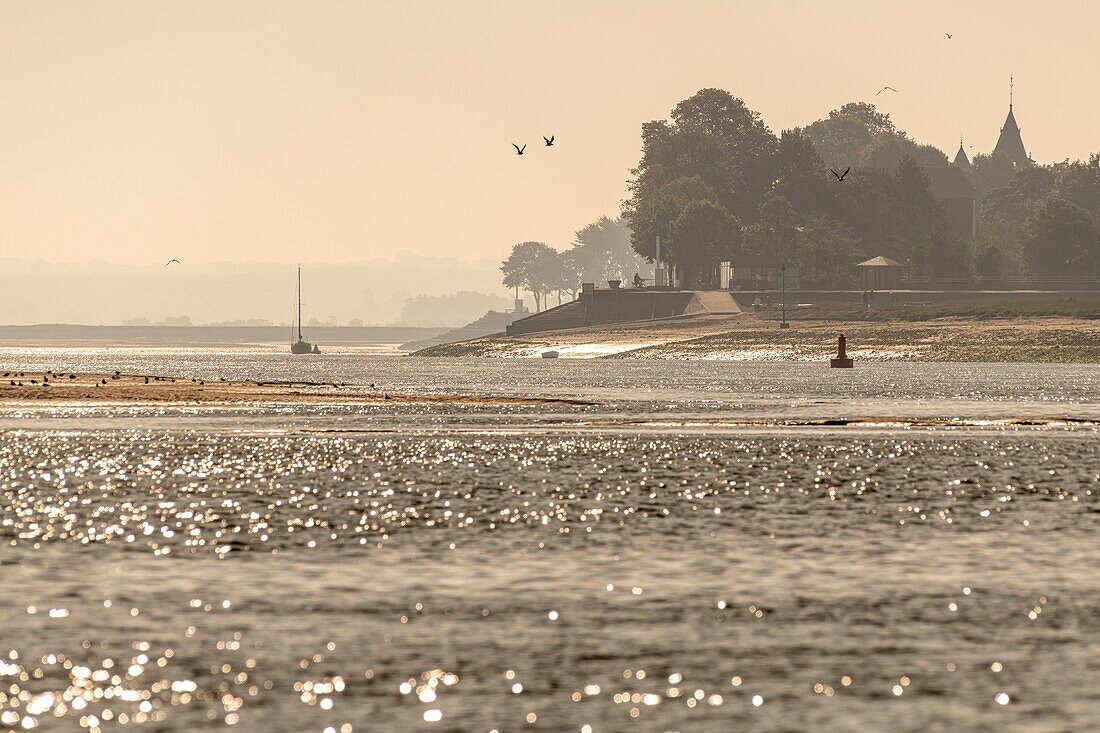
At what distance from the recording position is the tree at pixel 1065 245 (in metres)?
169

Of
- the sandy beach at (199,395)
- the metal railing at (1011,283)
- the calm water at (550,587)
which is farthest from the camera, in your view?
the metal railing at (1011,283)

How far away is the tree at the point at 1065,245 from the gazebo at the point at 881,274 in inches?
543

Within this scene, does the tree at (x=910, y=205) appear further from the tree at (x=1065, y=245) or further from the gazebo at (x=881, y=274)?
the tree at (x=1065, y=245)

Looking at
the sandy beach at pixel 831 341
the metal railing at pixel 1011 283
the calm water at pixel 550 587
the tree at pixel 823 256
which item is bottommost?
the sandy beach at pixel 831 341

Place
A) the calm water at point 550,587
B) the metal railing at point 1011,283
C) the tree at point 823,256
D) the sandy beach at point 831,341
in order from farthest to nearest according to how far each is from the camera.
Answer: the tree at point 823,256 < the metal railing at point 1011,283 < the sandy beach at point 831,341 < the calm water at point 550,587

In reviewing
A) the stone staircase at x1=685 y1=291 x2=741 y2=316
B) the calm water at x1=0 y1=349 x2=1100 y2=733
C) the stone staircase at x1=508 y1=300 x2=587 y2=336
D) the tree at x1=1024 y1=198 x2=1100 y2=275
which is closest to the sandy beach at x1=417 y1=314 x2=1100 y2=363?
A: the stone staircase at x1=685 y1=291 x2=741 y2=316

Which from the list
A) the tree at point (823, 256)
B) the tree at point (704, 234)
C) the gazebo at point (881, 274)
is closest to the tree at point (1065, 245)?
the gazebo at point (881, 274)

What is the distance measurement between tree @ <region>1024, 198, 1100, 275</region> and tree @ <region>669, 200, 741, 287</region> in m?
30.7

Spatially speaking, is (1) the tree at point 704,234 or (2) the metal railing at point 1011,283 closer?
(2) the metal railing at point 1011,283

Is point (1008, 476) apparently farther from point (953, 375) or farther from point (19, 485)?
point (953, 375)

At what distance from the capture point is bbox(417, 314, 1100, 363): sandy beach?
11850 centimetres

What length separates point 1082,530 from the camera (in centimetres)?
2220

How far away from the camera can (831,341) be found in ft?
436

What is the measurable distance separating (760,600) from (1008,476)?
598 inches
